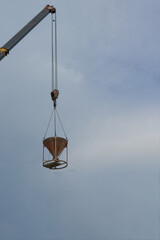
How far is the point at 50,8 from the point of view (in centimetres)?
2530

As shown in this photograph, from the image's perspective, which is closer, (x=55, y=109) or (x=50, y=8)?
(x=55, y=109)

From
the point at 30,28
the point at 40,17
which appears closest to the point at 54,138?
the point at 30,28

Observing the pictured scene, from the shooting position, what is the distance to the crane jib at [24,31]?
19125 millimetres

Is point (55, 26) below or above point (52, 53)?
above

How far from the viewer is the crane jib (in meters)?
19.1

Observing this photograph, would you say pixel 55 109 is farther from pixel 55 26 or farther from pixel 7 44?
pixel 55 26

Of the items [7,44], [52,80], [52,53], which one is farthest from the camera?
[52,53]

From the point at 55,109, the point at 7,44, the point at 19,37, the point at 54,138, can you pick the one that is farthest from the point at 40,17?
the point at 54,138

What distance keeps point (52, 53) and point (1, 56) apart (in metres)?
6.81

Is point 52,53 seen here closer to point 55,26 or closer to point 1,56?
point 55,26

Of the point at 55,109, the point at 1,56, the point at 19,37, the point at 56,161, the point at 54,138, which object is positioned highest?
the point at 19,37

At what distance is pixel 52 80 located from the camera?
76.5 feet

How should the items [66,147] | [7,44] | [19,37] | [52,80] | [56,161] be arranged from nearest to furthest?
[56,161], [66,147], [7,44], [19,37], [52,80]

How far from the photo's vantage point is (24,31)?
71.3 ft
